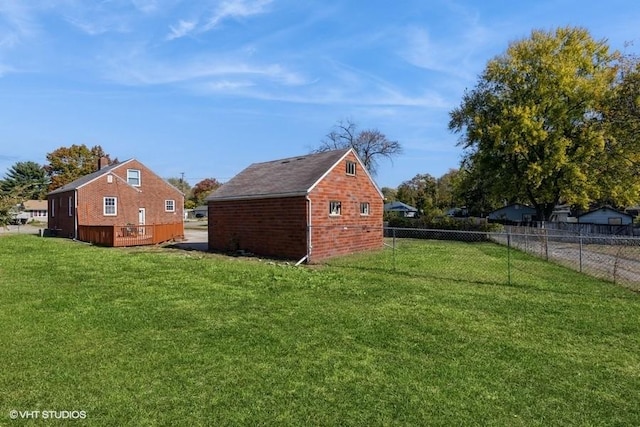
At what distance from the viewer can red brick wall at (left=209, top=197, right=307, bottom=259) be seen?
17.0 metres

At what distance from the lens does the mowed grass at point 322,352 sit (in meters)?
4.04

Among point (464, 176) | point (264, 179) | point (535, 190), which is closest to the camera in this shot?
point (264, 179)

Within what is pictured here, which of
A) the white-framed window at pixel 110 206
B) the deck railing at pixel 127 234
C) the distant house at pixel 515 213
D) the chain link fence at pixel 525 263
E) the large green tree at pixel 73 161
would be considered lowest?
the chain link fence at pixel 525 263

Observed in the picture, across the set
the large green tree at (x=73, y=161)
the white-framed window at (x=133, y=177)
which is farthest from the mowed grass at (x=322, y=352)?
the large green tree at (x=73, y=161)

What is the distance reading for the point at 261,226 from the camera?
18.7 m

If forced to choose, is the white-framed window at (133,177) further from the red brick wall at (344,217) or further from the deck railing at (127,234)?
the red brick wall at (344,217)

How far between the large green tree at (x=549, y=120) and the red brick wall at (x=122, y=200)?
26.8m

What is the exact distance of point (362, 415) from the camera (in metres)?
3.90

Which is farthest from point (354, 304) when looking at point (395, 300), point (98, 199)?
point (98, 199)

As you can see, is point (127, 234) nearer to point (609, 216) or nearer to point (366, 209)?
point (366, 209)

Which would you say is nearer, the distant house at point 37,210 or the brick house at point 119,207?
the brick house at point 119,207

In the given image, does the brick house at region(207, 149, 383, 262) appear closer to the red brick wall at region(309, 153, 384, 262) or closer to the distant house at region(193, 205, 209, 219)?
the red brick wall at region(309, 153, 384, 262)

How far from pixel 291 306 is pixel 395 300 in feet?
7.36

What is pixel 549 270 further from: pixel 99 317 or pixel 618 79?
pixel 618 79
